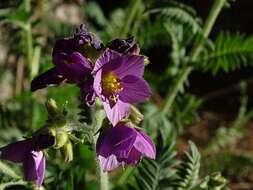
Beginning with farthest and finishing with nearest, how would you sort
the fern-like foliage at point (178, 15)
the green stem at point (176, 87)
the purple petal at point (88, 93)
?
the green stem at point (176, 87), the fern-like foliage at point (178, 15), the purple petal at point (88, 93)

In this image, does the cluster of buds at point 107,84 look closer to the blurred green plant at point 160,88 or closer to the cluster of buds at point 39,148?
the cluster of buds at point 39,148

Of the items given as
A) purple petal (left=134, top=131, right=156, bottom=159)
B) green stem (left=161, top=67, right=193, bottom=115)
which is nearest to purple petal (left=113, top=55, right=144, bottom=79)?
purple petal (left=134, top=131, right=156, bottom=159)

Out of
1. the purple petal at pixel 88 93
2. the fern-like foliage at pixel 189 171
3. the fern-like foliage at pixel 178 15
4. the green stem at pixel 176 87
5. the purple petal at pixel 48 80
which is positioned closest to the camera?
the purple petal at pixel 88 93

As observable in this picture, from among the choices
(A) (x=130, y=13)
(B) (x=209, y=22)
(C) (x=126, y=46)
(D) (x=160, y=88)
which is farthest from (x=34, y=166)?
(D) (x=160, y=88)

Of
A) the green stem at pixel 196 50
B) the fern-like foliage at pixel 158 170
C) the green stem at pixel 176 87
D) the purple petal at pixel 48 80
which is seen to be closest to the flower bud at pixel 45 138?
the purple petal at pixel 48 80

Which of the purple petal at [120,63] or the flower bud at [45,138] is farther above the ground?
the purple petal at [120,63]

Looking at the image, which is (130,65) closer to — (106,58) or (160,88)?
(106,58)
